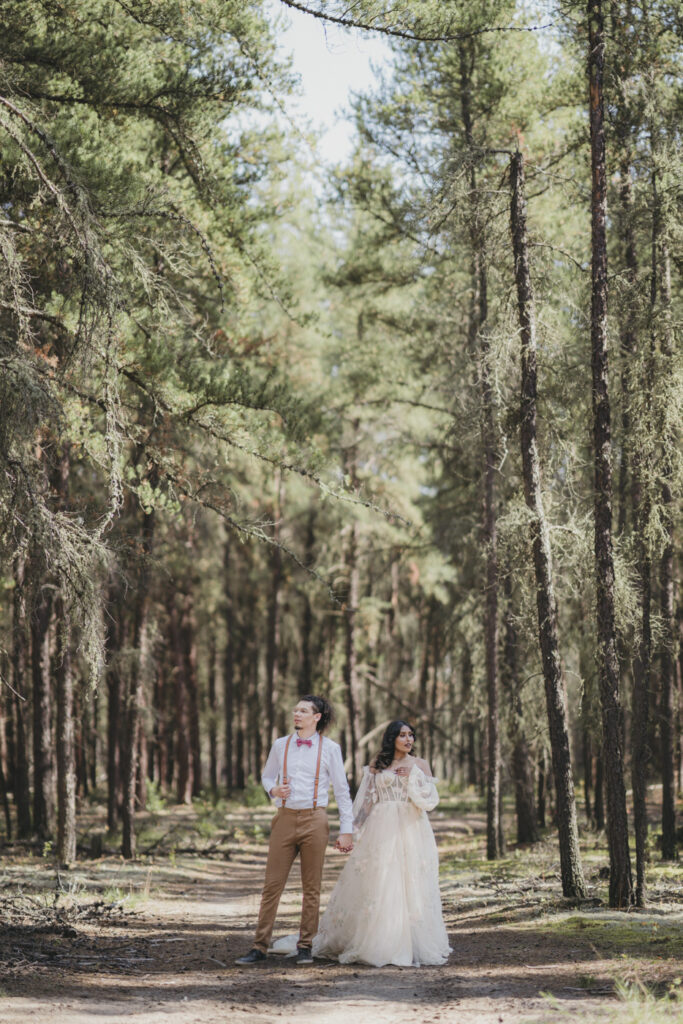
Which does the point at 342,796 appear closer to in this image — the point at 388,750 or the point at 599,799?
the point at 388,750

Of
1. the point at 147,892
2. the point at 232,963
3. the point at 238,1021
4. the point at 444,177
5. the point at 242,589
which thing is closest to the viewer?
the point at 238,1021

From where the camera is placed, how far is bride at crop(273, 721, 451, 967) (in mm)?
8148

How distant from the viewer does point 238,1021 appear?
593 cm

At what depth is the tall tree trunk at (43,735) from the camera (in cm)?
1692

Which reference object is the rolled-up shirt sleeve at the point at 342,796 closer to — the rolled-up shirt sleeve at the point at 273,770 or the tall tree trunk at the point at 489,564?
the rolled-up shirt sleeve at the point at 273,770

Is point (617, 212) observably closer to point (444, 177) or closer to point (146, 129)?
point (444, 177)

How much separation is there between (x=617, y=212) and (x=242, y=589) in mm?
24206

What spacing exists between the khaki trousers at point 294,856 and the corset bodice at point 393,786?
0.89 metres

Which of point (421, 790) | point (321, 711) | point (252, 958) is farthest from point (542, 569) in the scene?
point (252, 958)

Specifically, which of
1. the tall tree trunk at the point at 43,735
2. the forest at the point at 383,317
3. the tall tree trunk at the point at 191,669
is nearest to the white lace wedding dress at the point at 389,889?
the forest at the point at 383,317

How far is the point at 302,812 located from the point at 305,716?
79 centimetres

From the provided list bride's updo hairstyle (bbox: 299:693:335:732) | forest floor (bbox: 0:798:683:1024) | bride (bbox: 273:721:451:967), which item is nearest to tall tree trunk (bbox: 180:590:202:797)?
forest floor (bbox: 0:798:683:1024)

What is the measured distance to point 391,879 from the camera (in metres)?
8.35

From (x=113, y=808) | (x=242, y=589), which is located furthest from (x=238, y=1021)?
(x=242, y=589)
